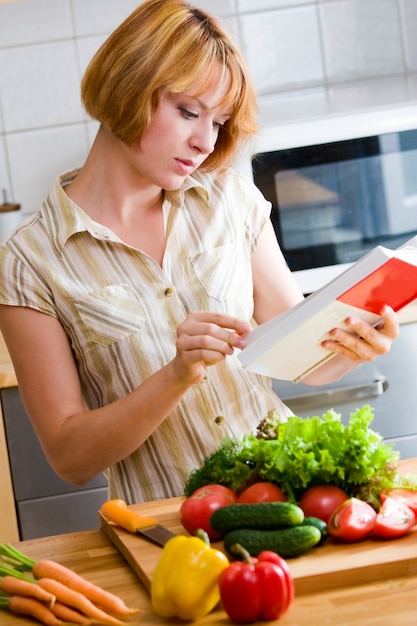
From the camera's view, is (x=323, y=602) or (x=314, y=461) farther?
(x=314, y=461)

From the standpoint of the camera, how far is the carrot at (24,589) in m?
1.14

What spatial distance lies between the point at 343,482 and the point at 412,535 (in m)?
0.12

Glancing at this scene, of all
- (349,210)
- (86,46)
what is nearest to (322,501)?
(349,210)

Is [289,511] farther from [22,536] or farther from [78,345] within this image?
[22,536]

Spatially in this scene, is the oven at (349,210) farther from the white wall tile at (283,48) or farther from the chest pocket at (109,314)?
the chest pocket at (109,314)

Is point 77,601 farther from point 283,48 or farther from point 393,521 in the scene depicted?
point 283,48

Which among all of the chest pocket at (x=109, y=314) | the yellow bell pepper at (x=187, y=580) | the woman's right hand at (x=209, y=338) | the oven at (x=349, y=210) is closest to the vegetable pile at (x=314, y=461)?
the woman's right hand at (x=209, y=338)

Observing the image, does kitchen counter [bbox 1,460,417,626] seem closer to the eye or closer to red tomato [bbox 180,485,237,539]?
red tomato [bbox 180,485,237,539]

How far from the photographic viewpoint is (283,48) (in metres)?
2.90

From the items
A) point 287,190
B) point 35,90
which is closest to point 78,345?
point 287,190

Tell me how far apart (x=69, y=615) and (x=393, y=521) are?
41 cm

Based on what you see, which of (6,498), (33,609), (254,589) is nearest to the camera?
(254,589)

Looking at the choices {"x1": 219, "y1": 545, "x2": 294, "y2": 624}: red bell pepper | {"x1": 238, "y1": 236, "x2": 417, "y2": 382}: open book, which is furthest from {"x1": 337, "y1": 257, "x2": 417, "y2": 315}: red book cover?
{"x1": 219, "y1": 545, "x2": 294, "y2": 624}: red bell pepper

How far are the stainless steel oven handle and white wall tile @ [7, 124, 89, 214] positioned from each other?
3.32ft
